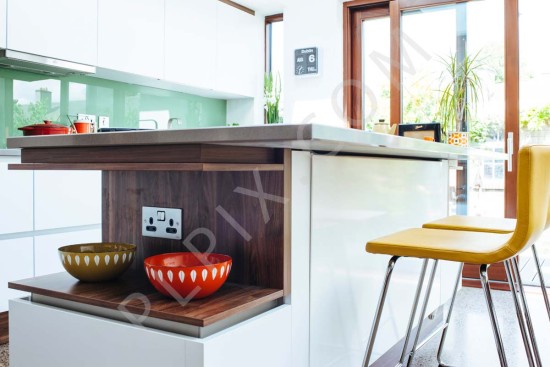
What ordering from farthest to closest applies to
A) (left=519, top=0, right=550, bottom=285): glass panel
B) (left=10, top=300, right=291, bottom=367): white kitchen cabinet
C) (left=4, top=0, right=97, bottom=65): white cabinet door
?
1. (left=519, top=0, right=550, bottom=285): glass panel
2. (left=4, top=0, right=97, bottom=65): white cabinet door
3. (left=10, top=300, right=291, bottom=367): white kitchen cabinet

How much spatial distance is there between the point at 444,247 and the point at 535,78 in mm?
3154

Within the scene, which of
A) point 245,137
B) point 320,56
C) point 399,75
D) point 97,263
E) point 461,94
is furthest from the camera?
point 320,56

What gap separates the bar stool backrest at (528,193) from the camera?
1229mm

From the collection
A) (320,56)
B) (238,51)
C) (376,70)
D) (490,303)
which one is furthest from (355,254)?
(238,51)

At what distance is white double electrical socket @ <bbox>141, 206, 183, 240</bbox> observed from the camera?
1417 millimetres

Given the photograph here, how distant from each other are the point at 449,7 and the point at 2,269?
3.75 metres

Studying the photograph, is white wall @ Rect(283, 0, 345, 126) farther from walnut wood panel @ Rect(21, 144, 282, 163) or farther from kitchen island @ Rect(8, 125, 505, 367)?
walnut wood panel @ Rect(21, 144, 282, 163)

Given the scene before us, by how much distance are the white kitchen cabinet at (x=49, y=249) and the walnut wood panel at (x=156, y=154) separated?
1651 millimetres

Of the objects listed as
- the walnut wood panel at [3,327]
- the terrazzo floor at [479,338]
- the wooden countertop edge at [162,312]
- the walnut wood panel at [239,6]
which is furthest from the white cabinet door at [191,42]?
the wooden countertop edge at [162,312]

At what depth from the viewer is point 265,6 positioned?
4.93m

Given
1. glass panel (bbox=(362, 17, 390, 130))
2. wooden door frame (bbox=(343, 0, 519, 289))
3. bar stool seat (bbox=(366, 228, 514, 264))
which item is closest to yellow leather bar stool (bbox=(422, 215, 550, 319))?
bar stool seat (bbox=(366, 228, 514, 264))

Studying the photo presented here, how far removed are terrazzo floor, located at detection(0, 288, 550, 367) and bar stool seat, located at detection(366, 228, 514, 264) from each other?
0.97 metres

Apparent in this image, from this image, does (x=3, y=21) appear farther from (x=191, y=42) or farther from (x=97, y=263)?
(x=97, y=263)

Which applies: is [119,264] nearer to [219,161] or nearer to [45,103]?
[219,161]
